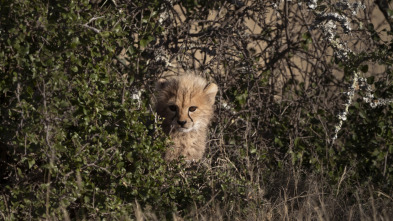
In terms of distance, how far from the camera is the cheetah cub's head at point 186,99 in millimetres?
5379

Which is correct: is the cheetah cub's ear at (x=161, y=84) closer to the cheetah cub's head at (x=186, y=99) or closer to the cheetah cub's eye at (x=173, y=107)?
the cheetah cub's head at (x=186, y=99)

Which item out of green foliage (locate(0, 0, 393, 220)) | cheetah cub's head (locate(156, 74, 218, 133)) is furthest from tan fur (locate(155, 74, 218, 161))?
green foliage (locate(0, 0, 393, 220))

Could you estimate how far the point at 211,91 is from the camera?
549 cm

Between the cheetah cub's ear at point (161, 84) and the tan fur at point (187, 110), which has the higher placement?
the cheetah cub's ear at point (161, 84)

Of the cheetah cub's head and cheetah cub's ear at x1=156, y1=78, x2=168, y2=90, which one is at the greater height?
cheetah cub's ear at x1=156, y1=78, x2=168, y2=90

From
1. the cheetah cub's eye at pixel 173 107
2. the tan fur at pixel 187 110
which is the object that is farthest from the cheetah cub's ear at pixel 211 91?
the cheetah cub's eye at pixel 173 107

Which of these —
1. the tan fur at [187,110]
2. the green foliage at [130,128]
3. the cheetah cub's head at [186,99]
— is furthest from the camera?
the cheetah cub's head at [186,99]

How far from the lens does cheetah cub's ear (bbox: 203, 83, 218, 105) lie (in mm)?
5464

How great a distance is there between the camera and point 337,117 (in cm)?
570

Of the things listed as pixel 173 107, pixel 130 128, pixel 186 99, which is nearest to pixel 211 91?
pixel 186 99

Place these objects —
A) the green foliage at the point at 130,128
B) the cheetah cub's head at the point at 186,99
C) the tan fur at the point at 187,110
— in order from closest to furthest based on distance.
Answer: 1. the green foliage at the point at 130,128
2. the tan fur at the point at 187,110
3. the cheetah cub's head at the point at 186,99

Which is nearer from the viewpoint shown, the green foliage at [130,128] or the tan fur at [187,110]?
the green foliage at [130,128]

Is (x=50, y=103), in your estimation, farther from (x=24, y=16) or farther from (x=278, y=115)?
(x=278, y=115)

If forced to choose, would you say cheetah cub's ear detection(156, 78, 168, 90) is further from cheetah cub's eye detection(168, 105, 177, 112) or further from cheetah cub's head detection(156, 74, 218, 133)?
cheetah cub's eye detection(168, 105, 177, 112)
